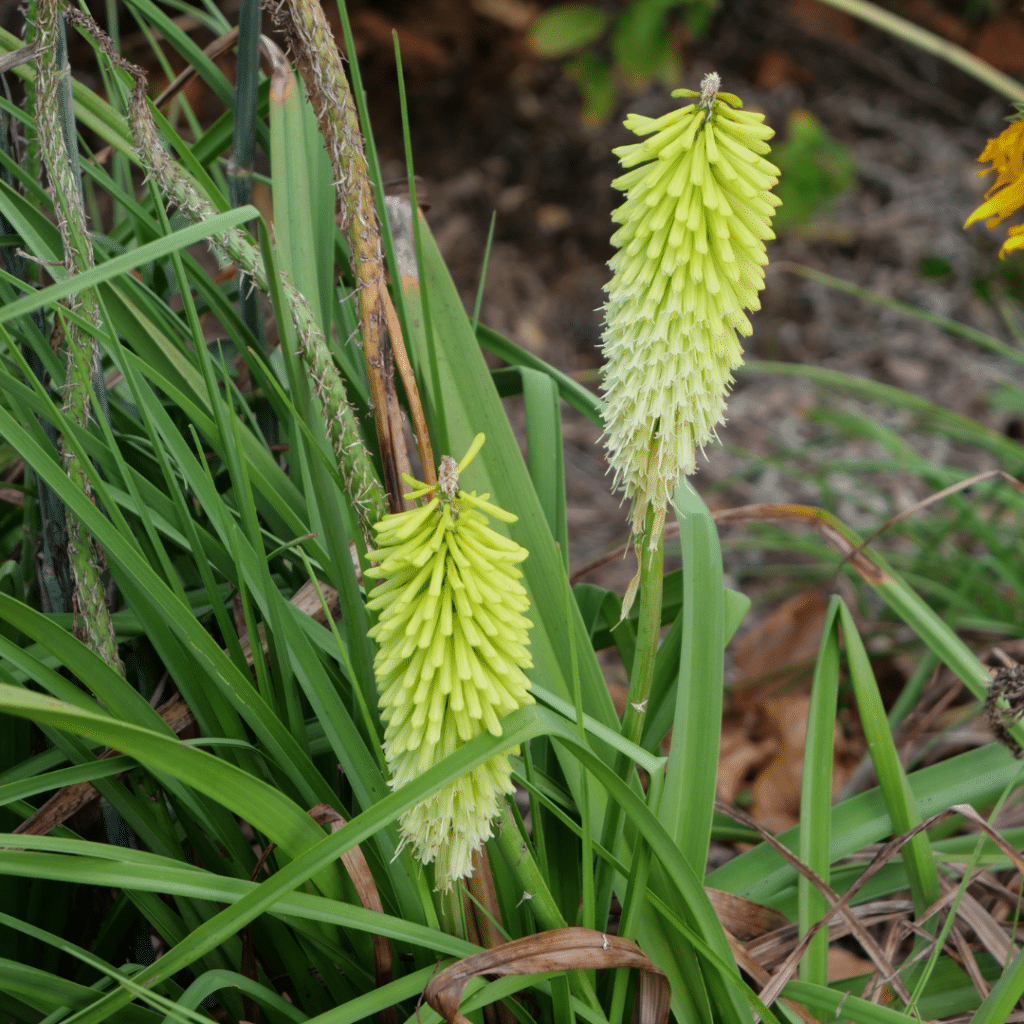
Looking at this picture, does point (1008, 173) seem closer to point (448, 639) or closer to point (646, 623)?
point (646, 623)

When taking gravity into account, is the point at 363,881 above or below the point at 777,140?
below

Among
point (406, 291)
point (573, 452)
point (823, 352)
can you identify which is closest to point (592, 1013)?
point (406, 291)

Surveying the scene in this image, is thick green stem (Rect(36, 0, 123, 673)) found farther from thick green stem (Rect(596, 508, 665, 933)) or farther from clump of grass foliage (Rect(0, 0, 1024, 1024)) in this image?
thick green stem (Rect(596, 508, 665, 933))

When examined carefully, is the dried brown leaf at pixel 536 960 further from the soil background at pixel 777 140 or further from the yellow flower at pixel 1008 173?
the soil background at pixel 777 140

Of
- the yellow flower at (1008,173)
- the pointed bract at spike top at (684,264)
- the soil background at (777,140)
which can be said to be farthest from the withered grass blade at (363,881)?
the soil background at (777,140)

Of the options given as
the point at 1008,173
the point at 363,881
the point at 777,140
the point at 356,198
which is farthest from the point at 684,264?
the point at 777,140

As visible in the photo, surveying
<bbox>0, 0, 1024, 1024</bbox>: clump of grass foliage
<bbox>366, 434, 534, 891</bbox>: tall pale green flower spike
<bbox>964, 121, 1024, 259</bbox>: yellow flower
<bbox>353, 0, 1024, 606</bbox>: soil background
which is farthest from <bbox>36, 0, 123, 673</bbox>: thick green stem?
<bbox>353, 0, 1024, 606</bbox>: soil background
